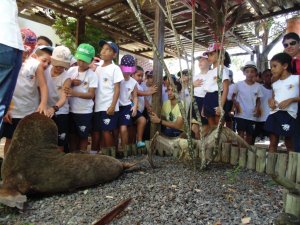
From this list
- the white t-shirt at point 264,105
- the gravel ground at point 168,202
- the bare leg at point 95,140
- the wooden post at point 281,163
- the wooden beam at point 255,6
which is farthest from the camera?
the white t-shirt at point 264,105

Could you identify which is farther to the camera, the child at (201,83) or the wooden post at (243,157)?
the child at (201,83)

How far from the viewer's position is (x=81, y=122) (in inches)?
154

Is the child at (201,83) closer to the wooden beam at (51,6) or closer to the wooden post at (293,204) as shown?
the wooden post at (293,204)

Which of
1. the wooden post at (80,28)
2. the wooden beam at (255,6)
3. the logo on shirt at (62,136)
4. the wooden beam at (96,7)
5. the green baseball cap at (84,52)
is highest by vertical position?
the wooden beam at (96,7)

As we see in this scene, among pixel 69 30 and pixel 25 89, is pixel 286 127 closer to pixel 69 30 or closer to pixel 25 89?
pixel 25 89

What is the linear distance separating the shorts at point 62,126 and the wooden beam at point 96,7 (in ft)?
8.90

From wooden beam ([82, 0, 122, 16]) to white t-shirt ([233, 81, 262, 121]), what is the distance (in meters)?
2.69

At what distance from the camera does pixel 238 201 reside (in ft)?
7.43

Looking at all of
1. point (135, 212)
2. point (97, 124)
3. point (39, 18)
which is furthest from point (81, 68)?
point (39, 18)

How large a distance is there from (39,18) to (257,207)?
695cm

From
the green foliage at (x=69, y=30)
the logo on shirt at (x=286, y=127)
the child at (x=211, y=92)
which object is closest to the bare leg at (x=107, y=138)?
the child at (x=211, y=92)

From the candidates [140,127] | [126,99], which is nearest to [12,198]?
[126,99]

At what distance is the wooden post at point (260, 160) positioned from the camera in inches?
124

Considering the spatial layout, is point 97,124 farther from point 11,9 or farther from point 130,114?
point 11,9
